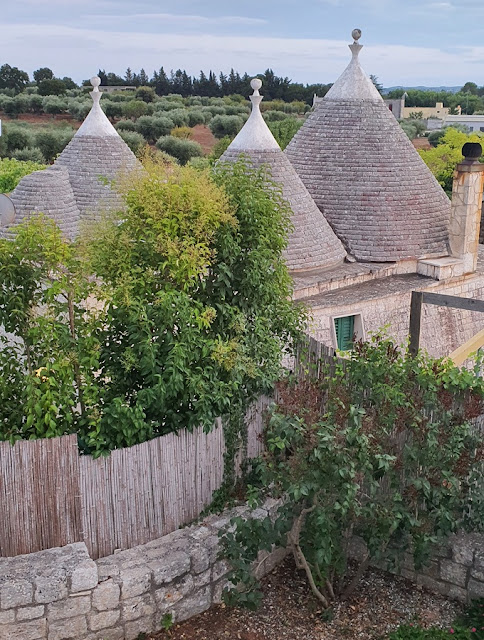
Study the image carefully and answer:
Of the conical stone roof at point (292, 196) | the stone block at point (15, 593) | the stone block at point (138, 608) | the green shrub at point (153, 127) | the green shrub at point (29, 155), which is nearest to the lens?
the stone block at point (15, 593)

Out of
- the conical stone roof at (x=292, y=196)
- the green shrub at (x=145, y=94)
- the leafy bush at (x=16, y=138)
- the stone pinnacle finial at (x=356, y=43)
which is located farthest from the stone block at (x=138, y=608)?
the green shrub at (x=145, y=94)

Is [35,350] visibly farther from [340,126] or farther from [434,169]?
[434,169]

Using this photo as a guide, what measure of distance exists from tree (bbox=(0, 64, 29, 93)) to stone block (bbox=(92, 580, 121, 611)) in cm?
6561

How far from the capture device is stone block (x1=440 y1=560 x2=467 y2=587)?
675 cm

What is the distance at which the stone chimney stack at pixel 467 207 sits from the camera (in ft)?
44.7

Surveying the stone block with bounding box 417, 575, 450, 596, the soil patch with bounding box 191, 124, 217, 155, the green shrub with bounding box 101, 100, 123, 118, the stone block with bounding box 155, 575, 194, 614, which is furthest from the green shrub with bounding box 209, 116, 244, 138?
the stone block with bounding box 155, 575, 194, 614

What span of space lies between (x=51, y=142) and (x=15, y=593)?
123 feet

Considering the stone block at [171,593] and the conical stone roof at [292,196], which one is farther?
the conical stone roof at [292,196]

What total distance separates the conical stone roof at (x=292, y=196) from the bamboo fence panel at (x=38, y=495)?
715cm

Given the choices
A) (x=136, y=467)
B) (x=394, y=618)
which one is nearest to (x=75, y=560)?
(x=136, y=467)

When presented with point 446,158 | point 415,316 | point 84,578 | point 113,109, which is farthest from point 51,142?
point 84,578

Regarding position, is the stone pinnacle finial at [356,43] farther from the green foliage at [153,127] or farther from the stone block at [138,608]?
the green foliage at [153,127]

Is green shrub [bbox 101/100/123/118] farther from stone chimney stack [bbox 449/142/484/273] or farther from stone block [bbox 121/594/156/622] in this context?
stone block [bbox 121/594/156/622]

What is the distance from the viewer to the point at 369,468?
6.21 metres
